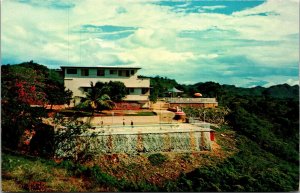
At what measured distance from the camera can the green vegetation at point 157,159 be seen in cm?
1363

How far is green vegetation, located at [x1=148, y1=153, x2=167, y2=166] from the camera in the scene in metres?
13.6

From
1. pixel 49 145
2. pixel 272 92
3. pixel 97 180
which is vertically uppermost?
pixel 272 92

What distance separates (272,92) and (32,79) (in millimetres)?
17861

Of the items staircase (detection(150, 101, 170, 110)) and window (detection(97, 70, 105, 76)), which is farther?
staircase (detection(150, 101, 170, 110))

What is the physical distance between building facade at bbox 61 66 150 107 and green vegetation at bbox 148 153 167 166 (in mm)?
5484

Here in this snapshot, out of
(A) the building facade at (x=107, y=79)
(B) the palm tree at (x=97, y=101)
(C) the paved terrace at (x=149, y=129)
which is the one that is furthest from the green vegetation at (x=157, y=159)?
(A) the building facade at (x=107, y=79)

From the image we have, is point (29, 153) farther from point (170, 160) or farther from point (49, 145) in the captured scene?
point (170, 160)

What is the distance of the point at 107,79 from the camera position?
19406 mm

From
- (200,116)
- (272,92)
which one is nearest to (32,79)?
(200,116)

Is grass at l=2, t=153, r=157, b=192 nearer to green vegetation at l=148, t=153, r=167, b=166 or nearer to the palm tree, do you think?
green vegetation at l=148, t=153, r=167, b=166

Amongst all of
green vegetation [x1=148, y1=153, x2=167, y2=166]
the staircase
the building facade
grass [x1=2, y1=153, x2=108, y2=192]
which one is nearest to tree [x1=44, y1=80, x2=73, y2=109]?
the building facade

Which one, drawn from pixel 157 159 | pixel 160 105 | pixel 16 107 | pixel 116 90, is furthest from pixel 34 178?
pixel 160 105

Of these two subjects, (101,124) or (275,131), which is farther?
(275,131)

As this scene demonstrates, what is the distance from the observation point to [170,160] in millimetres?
13883
